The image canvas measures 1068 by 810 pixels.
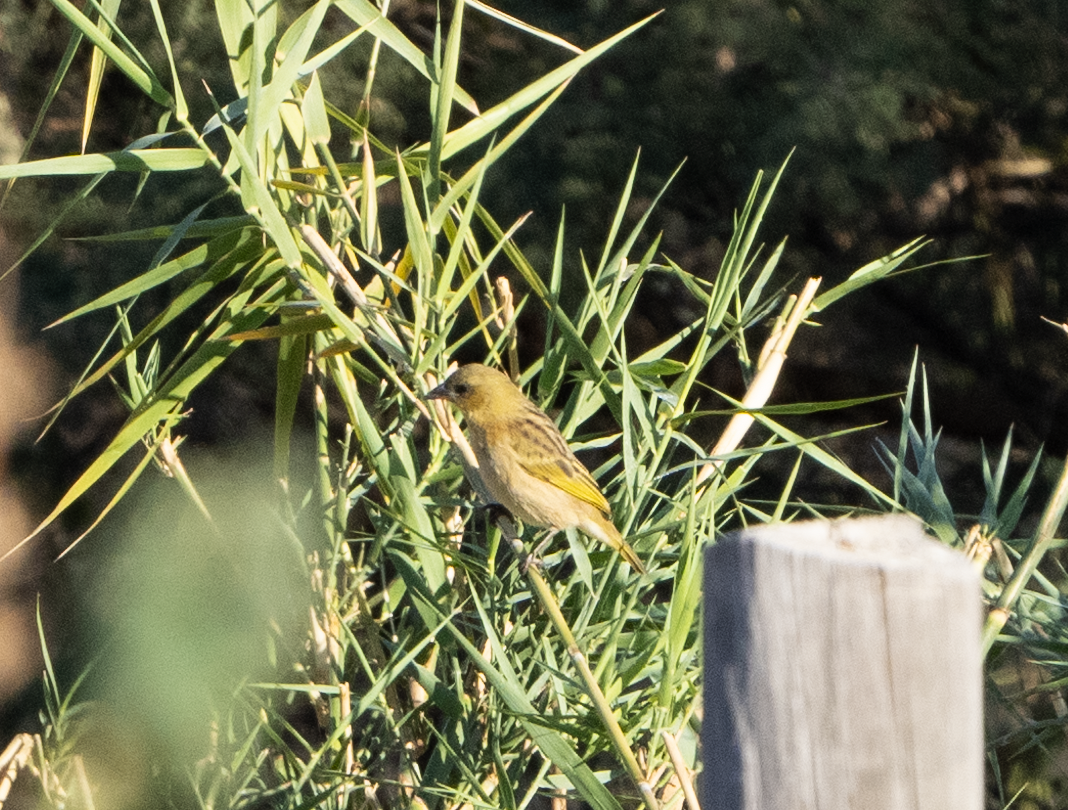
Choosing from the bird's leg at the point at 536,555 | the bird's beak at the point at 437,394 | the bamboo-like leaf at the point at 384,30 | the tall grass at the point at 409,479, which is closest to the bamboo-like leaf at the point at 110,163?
the tall grass at the point at 409,479

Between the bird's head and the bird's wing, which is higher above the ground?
the bird's head

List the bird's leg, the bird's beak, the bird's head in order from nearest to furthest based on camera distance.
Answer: the bird's leg
the bird's beak
the bird's head

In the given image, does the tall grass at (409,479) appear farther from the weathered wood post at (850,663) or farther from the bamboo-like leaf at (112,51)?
the weathered wood post at (850,663)

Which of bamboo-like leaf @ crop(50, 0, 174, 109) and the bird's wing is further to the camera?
the bird's wing

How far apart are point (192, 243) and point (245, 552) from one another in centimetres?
281

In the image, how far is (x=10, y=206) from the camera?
5.30m

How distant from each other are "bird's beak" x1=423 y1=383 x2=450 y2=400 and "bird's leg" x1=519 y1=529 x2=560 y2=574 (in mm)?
343

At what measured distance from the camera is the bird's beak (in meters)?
2.37

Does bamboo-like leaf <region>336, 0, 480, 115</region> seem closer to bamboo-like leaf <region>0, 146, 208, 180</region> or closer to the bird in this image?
bamboo-like leaf <region>0, 146, 208, 180</region>

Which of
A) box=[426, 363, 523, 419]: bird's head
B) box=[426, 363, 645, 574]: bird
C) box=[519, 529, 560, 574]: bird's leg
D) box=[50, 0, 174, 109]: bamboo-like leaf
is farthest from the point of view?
box=[426, 363, 523, 419]: bird's head

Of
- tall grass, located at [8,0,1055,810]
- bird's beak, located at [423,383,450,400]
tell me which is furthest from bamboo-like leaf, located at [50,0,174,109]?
bird's beak, located at [423,383,450,400]

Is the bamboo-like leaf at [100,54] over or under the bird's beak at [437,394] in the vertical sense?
over

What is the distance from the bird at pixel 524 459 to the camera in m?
2.59

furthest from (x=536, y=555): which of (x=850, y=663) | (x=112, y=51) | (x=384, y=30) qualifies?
(x=850, y=663)
